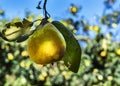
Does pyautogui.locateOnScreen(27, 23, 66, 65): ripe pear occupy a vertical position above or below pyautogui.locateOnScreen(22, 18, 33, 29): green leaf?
below

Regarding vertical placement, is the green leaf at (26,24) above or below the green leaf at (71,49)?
above

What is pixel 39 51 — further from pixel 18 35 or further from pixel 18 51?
pixel 18 51

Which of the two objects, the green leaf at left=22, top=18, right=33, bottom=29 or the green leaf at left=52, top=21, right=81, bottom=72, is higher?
the green leaf at left=22, top=18, right=33, bottom=29

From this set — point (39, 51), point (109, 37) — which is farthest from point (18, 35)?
point (109, 37)
